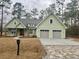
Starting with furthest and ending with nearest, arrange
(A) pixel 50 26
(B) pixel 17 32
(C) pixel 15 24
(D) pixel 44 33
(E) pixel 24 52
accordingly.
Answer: (B) pixel 17 32, (C) pixel 15 24, (D) pixel 44 33, (A) pixel 50 26, (E) pixel 24 52

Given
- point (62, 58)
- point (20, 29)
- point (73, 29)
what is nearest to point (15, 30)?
point (20, 29)

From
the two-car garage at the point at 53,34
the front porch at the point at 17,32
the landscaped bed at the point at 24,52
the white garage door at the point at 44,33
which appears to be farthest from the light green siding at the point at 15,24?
the landscaped bed at the point at 24,52

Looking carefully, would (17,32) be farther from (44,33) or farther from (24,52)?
(24,52)

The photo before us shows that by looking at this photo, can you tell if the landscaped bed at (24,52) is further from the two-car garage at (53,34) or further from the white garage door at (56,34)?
the white garage door at (56,34)

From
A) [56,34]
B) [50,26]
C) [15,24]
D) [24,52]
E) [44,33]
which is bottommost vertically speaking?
[24,52]

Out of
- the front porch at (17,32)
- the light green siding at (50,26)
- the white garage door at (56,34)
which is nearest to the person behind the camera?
the light green siding at (50,26)

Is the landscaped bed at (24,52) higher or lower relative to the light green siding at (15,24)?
lower

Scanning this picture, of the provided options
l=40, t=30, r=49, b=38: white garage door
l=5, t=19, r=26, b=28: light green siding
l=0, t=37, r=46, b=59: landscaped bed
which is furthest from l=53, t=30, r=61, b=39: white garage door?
l=0, t=37, r=46, b=59: landscaped bed

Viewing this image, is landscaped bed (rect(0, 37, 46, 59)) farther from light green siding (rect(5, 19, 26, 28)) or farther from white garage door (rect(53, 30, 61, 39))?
light green siding (rect(5, 19, 26, 28))

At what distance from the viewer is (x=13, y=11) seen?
6191 cm

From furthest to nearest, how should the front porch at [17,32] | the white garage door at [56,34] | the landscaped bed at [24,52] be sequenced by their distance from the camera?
the front porch at [17,32] < the white garage door at [56,34] < the landscaped bed at [24,52]

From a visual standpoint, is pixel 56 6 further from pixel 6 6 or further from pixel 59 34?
pixel 59 34

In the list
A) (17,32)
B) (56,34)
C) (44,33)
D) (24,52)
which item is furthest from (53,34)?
(24,52)

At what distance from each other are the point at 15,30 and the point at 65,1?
25.5m
